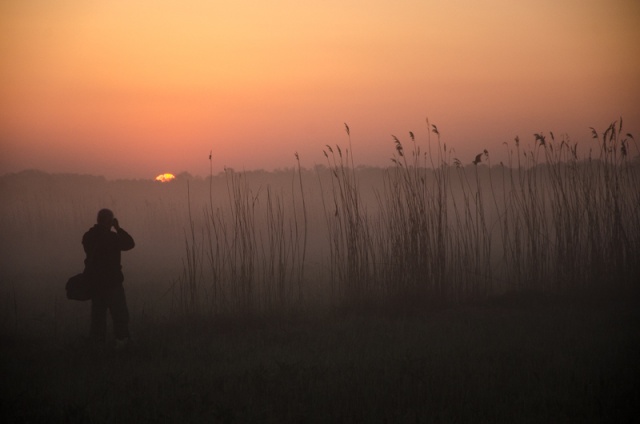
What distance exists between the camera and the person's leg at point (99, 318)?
6137 millimetres

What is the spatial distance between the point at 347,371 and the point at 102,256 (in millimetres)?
2477

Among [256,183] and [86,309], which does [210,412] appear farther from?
[256,183]

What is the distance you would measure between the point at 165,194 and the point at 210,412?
26.0 meters

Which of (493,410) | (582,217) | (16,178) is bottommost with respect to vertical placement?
(493,410)

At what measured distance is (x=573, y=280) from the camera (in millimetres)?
8477

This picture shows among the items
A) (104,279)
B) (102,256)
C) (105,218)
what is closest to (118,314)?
(104,279)

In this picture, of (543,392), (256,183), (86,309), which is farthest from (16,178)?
(543,392)

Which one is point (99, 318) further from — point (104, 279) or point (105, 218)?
point (105, 218)

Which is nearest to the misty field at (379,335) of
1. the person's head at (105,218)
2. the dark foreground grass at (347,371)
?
the dark foreground grass at (347,371)

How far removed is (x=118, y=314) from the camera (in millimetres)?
6137

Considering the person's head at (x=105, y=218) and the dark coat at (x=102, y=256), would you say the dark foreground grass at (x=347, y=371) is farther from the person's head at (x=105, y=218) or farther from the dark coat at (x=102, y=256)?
the person's head at (x=105, y=218)

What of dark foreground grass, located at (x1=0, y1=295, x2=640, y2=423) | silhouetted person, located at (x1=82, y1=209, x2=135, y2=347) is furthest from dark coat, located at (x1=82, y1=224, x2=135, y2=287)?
dark foreground grass, located at (x1=0, y1=295, x2=640, y2=423)

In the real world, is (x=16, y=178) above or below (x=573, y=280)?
above

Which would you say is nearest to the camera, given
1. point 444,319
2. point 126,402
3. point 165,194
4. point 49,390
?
point 126,402
